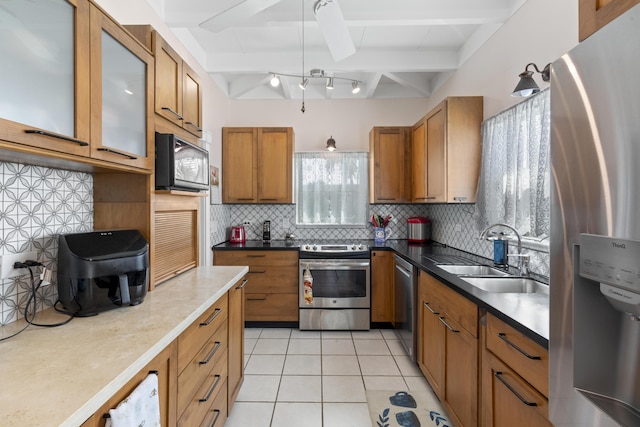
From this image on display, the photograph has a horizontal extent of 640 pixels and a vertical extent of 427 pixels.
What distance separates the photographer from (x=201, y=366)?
1423 millimetres

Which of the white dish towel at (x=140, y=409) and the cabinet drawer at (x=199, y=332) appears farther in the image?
the cabinet drawer at (x=199, y=332)

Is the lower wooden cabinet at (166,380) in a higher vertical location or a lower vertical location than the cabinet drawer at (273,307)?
higher

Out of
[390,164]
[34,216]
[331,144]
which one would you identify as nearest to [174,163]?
[34,216]

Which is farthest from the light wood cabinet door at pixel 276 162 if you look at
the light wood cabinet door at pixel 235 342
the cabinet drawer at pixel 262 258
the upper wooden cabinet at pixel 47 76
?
the upper wooden cabinet at pixel 47 76

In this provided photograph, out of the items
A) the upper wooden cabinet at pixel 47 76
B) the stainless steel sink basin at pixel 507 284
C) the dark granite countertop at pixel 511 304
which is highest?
the upper wooden cabinet at pixel 47 76

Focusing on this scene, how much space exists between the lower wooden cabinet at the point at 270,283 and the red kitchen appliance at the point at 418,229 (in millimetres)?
1494

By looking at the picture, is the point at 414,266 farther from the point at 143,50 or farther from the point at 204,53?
the point at 204,53

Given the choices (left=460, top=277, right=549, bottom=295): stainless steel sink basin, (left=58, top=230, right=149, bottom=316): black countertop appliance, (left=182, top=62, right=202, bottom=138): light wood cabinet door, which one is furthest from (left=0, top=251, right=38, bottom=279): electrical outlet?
(left=460, top=277, right=549, bottom=295): stainless steel sink basin

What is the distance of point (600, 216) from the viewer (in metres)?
0.71

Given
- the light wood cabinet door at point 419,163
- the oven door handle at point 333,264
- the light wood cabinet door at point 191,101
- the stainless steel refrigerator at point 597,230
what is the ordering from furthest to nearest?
the oven door handle at point 333,264
the light wood cabinet door at point 419,163
the light wood cabinet door at point 191,101
the stainless steel refrigerator at point 597,230

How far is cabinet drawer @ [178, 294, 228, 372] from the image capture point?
1.23 metres

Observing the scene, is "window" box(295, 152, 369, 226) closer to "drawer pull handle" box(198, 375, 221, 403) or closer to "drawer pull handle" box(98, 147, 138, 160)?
"drawer pull handle" box(198, 375, 221, 403)

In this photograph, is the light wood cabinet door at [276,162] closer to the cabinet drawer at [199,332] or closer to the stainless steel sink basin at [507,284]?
the cabinet drawer at [199,332]

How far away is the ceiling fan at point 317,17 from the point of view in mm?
1743
